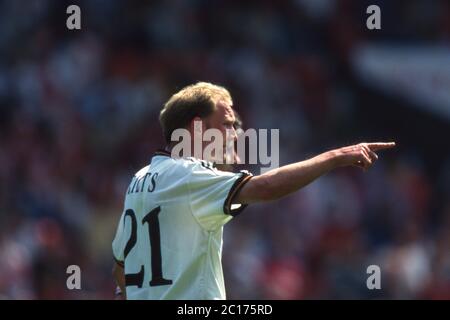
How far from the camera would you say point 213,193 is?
6.66m

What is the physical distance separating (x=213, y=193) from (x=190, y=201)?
0.13 meters

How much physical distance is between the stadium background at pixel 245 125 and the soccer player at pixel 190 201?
5.67 metres

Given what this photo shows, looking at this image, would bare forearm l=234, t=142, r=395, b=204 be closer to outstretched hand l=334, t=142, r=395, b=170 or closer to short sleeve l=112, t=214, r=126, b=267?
outstretched hand l=334, t=142, r=395, b=170

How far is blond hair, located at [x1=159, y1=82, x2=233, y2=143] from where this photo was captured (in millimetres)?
6941

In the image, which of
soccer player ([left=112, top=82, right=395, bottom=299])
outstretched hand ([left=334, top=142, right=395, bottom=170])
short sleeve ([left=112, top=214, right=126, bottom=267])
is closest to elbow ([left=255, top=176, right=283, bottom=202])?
soccer player ([left=112, top=82, right=395, bottom=299])

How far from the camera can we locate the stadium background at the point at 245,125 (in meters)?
13.3

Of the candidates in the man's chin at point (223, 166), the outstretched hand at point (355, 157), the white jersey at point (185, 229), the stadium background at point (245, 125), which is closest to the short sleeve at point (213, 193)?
the white jersey at point (185, 229)

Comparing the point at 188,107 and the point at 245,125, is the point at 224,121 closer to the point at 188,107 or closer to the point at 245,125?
the point at 188,107

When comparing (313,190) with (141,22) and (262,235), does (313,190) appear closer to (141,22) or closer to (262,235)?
(262,235)

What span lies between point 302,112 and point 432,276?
3.62m

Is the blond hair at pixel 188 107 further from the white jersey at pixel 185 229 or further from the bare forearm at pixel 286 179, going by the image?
the bare forearm at pixel 286 179

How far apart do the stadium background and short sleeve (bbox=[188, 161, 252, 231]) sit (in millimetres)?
5822

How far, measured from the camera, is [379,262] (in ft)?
43.7
